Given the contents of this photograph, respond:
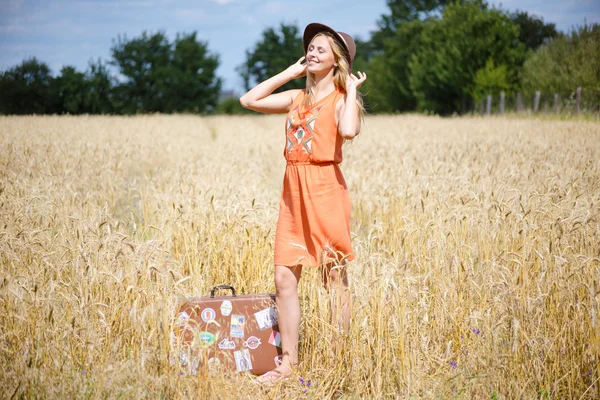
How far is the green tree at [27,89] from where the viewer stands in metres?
31.4

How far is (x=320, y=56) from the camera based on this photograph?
3.14 m

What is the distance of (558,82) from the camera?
32031 mm

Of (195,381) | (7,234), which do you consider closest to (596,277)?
(195,381)

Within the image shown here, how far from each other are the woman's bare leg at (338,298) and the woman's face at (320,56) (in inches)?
46.7

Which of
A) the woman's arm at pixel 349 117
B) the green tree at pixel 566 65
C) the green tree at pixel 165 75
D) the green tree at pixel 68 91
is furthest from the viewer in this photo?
the green tree at pixel 165 75

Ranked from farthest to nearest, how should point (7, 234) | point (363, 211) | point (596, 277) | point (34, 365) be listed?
point (363, 211) → point (7, 234) → point (596, 277) → point (34, 365)

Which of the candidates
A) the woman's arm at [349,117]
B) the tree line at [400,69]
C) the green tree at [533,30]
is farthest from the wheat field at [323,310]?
the green tree at [533,30]

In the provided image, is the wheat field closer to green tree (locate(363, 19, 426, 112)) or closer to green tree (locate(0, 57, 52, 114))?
green tree (locate(0, 57, 52, 114))

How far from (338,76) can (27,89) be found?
35112mm

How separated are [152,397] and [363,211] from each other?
437 centimetres

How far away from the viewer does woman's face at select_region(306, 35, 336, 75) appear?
315 centimetres

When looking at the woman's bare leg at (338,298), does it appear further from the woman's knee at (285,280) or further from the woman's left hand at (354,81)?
the woman's left hand at (354,81)

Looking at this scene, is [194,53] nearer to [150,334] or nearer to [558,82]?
[558,82]

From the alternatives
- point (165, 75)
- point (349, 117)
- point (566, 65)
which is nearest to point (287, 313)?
point (349, 117)
